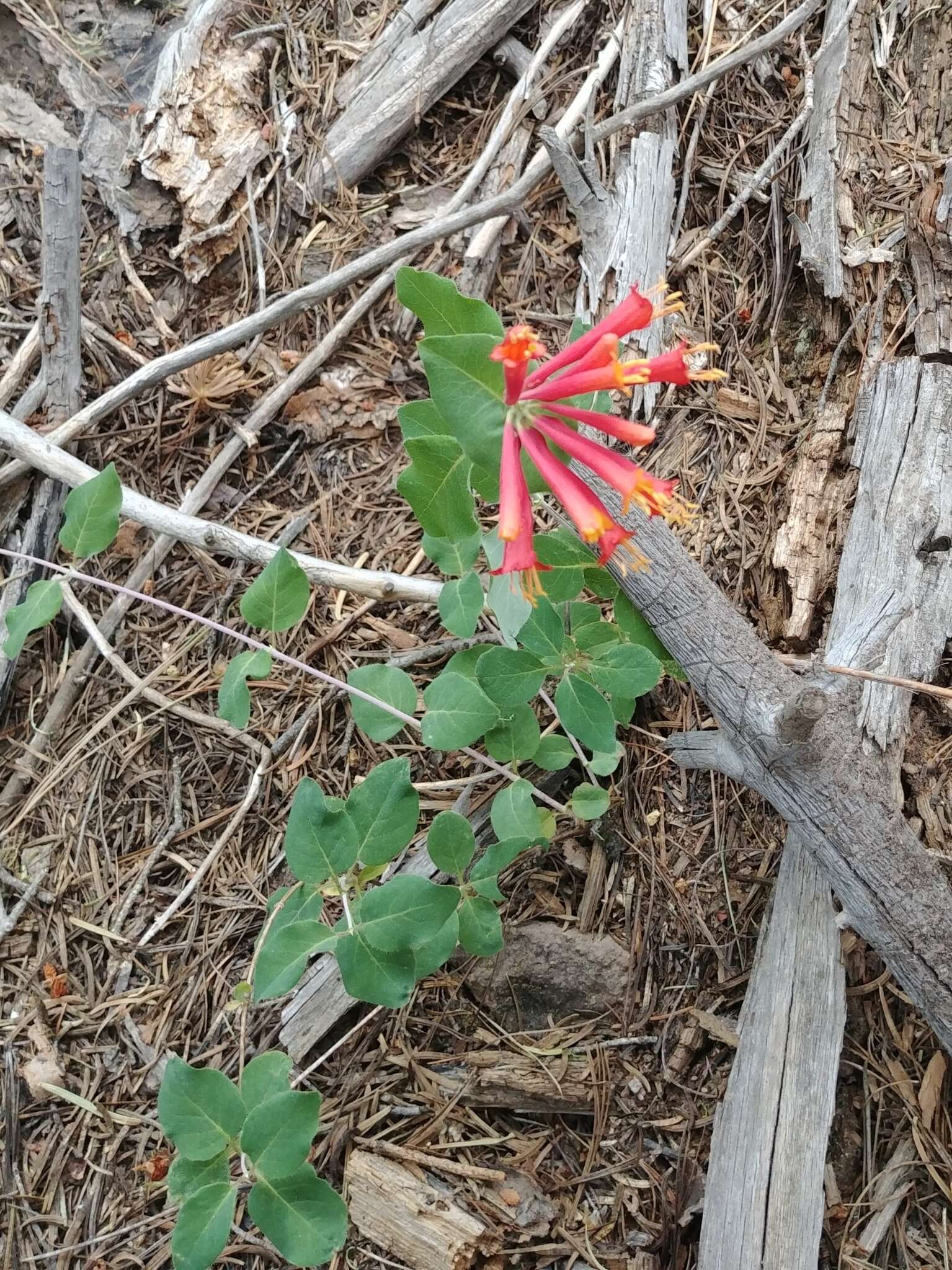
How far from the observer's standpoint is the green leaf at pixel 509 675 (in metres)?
1.66

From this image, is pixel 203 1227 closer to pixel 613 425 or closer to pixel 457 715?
pixel 457 715

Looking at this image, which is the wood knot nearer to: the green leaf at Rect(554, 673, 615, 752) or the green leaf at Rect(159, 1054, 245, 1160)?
the green leaf at Rect(554, 673, 615, 752)

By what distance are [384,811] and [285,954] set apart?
11.4 inches

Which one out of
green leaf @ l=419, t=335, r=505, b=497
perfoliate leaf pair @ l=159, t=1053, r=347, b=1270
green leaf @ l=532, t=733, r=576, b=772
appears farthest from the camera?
green leaf @ l=532, t=733, r=576, b=772

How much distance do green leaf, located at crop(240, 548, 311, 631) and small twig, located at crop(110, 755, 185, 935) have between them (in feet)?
1.92

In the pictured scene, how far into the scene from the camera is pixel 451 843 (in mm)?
1685

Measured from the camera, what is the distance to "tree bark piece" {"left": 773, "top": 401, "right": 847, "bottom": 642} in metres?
1.98

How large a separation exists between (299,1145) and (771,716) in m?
1.06

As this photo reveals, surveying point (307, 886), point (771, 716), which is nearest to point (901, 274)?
point (771, 716)

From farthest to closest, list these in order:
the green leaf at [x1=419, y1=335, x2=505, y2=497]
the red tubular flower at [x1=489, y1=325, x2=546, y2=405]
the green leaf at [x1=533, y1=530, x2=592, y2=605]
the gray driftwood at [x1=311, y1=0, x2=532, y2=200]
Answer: the gray driftwood at [x1=311, y1=0, x2=532, y2=200]
the green leaf at [x1=533, y1=530, x2=592, y2=605]
the green leaf at [x1=419, y1=335, x2=505, y2=497]
the red tubular flower at [x1=489, y1=325, x2=546, y2=405]

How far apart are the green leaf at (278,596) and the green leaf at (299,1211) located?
97 cm

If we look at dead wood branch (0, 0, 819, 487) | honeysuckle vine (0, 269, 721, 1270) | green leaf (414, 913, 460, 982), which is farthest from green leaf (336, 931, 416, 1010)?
dead wood branch (0, 0, 819, 487)

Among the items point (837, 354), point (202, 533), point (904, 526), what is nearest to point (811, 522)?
point (904, 526)

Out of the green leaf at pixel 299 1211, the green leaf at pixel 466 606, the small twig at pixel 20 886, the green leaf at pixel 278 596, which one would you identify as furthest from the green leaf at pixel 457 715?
the small twig at pixel 20 886
